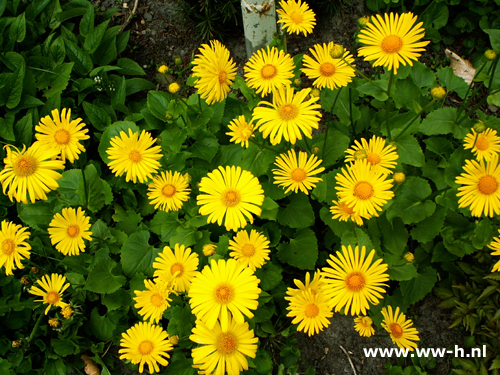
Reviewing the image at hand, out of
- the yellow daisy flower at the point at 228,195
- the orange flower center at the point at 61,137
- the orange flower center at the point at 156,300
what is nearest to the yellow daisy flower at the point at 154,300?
the orange flower center at the point at 156,300

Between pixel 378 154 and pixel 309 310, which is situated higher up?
pixel 378 154

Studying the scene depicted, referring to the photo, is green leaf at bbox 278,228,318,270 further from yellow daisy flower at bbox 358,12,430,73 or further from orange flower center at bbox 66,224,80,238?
orange flower center at bbox 66,224,80,238

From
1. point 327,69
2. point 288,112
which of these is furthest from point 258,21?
point 288,112

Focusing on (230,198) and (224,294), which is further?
(230,198)

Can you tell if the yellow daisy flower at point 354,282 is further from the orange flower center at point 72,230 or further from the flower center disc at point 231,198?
the orange flower center at point 72,230

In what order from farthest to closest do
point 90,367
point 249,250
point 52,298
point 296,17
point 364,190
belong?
point 90,367, point 52,298, point 296,17, point 249,250, point 364,190

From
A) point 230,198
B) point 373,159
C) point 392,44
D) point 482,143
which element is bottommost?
point 230,198

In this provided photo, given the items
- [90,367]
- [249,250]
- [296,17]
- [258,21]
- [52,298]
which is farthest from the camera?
[258,21]

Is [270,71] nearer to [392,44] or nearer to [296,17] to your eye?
[296,17]
